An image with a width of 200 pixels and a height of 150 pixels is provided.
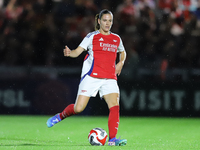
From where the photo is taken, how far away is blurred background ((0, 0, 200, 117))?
1174cm

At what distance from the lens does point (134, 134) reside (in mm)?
7648

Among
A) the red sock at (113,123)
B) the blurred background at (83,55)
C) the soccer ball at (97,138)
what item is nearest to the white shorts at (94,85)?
the red sock at (113,123)

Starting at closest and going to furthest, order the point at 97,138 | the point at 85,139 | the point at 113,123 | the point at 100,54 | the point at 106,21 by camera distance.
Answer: the point at 97,138 → the point at 113,123 → the point at 106,21 → the point at 100,54 → the point at 85,139

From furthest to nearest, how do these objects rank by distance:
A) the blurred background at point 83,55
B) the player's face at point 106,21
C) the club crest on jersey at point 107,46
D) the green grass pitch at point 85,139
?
the blurred background at point 83,55
the club crest on jersey at point 107,46
the player's face at point 106,21
the green grass pitch at point 85,139

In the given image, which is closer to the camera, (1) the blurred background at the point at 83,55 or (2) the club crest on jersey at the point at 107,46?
(2) the club crest on jersey at the point at 107,46

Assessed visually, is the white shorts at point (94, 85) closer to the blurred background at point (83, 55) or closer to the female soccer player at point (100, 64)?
the female soccer player at point (100, 64)

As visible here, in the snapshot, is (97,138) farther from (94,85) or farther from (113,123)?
(94,85)

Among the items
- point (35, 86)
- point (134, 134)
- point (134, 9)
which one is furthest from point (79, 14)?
point (134, 134)

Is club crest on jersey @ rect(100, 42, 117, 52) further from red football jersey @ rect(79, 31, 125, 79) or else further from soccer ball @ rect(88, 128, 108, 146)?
soccer ball @ rect(88, 128, 108, 146)

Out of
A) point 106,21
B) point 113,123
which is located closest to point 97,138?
point 113,123

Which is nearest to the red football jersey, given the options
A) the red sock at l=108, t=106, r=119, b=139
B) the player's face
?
the player's face

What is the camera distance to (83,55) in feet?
39.8

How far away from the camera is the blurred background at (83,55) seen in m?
11.7

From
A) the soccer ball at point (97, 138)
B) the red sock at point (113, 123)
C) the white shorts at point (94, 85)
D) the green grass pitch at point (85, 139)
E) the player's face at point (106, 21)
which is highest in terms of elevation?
the player's face at point (106, 21)
